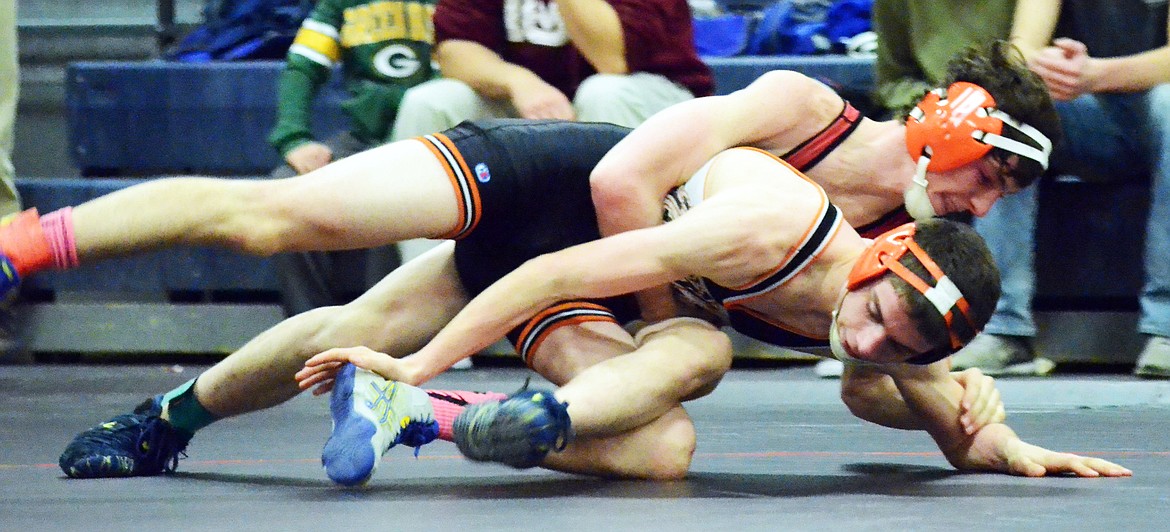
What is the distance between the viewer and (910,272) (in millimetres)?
2117

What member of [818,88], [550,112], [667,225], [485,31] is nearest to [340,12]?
[485,31]

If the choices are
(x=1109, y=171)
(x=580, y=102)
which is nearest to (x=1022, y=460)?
(x=580, y=102)

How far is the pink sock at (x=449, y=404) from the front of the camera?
7.39 ft

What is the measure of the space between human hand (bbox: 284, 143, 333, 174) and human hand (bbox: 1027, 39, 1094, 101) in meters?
1.92

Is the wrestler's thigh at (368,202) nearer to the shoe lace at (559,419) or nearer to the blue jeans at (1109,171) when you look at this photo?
the shoe lace at (559,419)

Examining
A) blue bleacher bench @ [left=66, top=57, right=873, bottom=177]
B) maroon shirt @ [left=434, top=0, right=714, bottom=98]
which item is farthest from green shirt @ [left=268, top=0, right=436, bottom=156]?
blue bleacher bench @ [left=66, top=57, right=873, bottom=177]

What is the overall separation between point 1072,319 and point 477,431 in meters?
2.49

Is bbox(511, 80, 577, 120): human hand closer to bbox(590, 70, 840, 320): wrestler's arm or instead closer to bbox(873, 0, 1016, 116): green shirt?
bbox(873, 0, 1016, 116): green shirt

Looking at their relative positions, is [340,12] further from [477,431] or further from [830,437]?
[477,431]

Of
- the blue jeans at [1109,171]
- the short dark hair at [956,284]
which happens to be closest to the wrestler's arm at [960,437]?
the short dark hair at [956,284]

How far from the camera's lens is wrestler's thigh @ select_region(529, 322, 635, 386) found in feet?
7.91

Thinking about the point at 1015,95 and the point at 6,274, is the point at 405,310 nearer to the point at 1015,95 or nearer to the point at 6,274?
the point at 6,274

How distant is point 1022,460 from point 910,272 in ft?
1.48

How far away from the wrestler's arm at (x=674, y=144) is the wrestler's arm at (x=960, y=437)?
0.45 m
